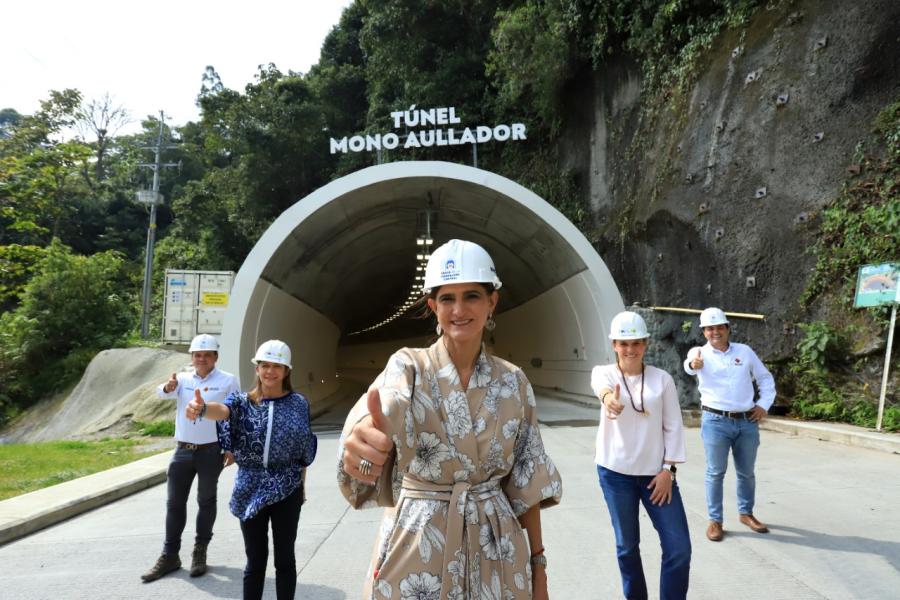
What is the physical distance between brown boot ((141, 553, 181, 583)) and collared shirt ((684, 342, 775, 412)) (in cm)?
452

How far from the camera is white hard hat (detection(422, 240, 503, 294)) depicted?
2.03m

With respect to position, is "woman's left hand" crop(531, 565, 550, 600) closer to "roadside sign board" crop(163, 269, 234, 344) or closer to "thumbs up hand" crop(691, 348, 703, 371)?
"thumbs up hand" crop(691, 348, 703, 371)

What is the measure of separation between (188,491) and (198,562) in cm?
55

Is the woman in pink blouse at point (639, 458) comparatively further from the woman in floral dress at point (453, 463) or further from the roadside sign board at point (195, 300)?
the roadside sign board at point (195, 300)

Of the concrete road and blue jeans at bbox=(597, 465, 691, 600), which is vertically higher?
blue jeans at bbox=(597, 465, 691, 600)

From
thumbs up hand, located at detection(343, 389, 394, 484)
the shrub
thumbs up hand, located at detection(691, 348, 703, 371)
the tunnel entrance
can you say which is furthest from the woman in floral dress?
the shrub

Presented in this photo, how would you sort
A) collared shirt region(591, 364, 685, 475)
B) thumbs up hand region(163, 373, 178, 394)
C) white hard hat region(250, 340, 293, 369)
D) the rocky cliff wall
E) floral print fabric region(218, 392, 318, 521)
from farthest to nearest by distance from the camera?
the rocky cliff wall → thumbs up hand region(163, 373, 178, 394) → white hard hat region(250, 340, 293, 369) → floral print fabric region(218, 392, 318, 521) → collared shirt region(591, 364, 685, 475)

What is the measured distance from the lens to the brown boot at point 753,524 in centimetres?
517

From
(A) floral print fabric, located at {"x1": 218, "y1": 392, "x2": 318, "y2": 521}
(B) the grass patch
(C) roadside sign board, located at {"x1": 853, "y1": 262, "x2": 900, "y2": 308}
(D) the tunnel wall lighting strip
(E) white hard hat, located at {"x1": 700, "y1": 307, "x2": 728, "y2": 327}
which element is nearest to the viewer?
(A) floral print fabric, located at {"x1": 218, "y1": 392, "x2": 318, "y2": 521}

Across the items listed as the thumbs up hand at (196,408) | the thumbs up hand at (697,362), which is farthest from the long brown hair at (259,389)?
the thumbs up hand at (697,362)

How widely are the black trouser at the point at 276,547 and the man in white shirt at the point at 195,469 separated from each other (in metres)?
1.17

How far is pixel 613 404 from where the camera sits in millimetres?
3590

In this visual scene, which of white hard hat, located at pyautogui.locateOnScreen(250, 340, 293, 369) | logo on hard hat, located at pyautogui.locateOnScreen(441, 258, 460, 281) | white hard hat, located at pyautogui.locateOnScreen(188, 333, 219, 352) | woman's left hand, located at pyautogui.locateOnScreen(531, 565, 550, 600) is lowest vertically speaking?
woman's left hand, located at pyautogui.locateOnScreen(531, 565, 550, 600)

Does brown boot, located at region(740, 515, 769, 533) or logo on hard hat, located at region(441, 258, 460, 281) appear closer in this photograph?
logo on hard hat, located at region(441, 258, 460, 281)
